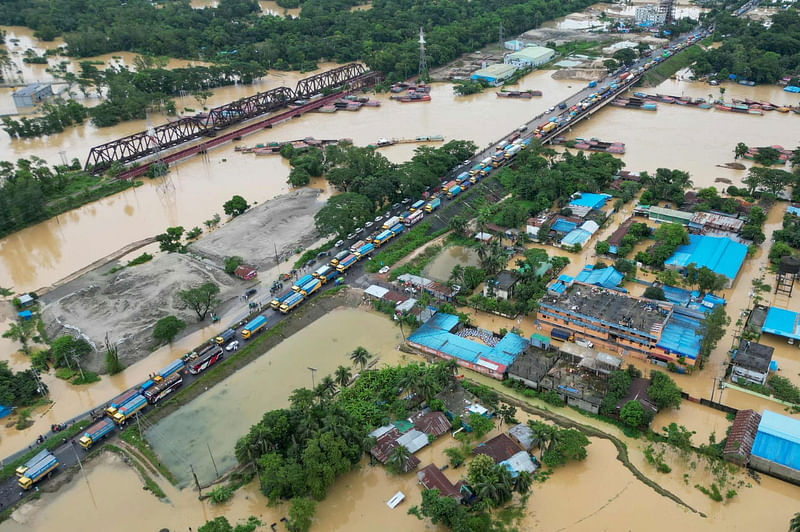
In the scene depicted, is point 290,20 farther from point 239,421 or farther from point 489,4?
point 239,421

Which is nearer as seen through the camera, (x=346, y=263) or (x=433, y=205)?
(x=346, y=263)

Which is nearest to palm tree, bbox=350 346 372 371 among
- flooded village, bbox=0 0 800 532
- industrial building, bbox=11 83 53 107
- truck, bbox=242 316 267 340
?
flooded village, bbox=0 0 800 532

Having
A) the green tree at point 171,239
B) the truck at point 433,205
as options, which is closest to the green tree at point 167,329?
the green tree at point 171,239

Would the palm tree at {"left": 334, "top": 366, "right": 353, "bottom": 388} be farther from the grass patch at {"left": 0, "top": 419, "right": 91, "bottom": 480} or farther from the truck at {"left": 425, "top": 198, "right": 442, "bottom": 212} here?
the truck at {"left": 425, "top": 198, "right": 442, "bottom": 212}

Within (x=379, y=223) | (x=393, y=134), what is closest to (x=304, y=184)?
(x=379, y=223)

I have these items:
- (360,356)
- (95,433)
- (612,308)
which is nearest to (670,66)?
(612,308)

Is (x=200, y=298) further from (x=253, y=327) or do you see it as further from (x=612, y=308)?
(x=612, y=308)
